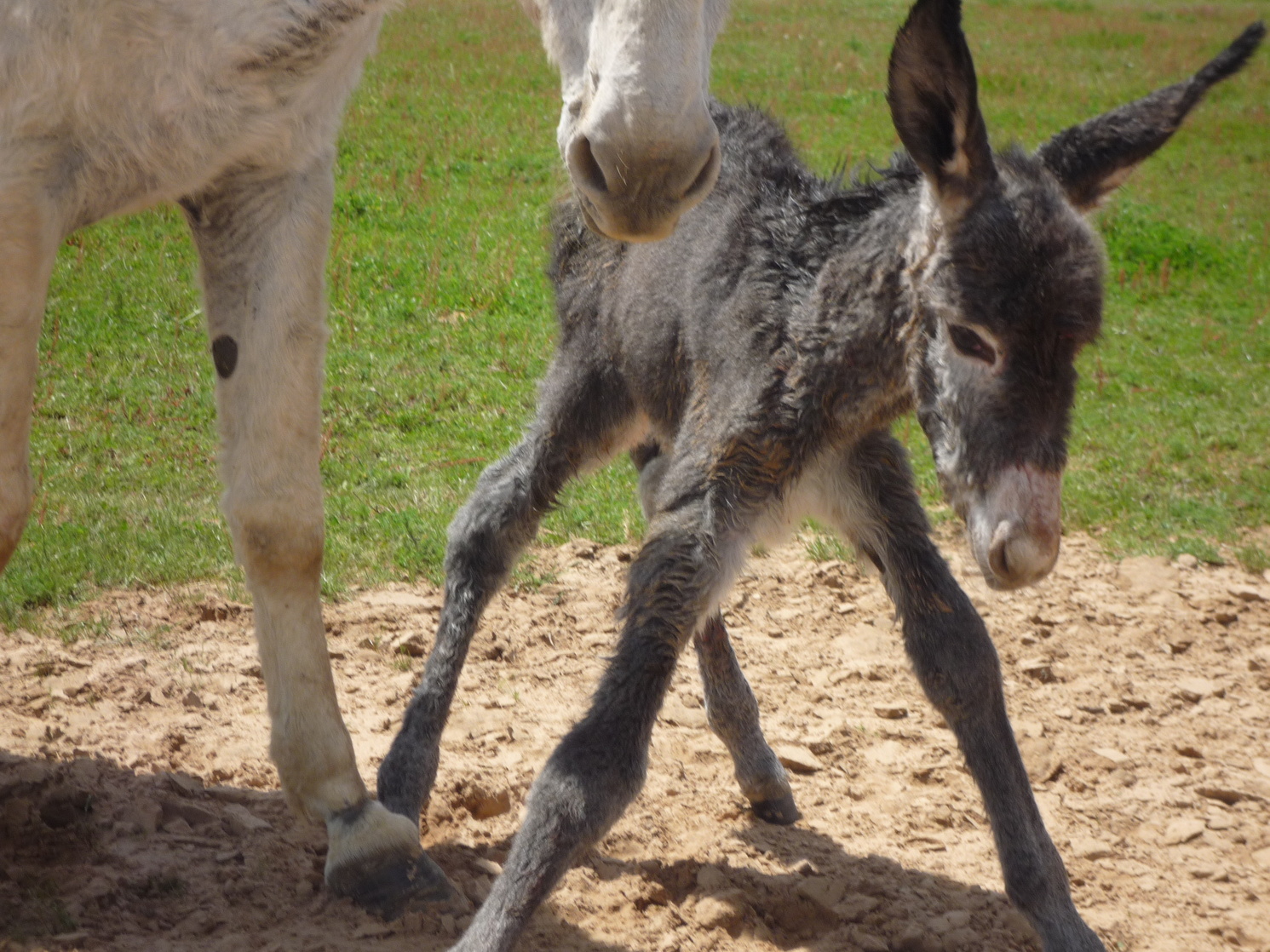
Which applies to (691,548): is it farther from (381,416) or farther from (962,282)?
(381,416)

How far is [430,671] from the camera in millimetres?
3408

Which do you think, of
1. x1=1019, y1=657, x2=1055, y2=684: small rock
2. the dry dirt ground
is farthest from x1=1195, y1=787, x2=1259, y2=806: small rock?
x1=1019, y1=657, x2=1055, y2=684: small rock

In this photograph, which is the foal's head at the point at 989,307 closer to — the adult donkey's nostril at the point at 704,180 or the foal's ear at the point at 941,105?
the foal's ear at the point at 941,105

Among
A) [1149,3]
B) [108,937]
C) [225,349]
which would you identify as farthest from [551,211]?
[1149,3]

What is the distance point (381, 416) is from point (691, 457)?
3603mm

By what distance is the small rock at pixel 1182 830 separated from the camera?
341cm

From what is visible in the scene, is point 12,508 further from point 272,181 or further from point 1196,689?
point 1196,689

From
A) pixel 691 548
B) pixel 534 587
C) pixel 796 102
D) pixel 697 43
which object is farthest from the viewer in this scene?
pixel 796 102

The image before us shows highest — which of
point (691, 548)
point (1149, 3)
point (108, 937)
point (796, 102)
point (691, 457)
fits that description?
point (1149, 3)

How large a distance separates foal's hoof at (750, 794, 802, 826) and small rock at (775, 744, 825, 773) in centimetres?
24

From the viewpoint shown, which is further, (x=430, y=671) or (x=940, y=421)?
(x=430, y=671)

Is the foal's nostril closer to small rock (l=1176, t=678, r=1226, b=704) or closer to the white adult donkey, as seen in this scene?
the white adult donkey

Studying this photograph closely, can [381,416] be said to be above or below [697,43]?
below

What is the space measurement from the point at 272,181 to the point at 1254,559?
13.4ft
